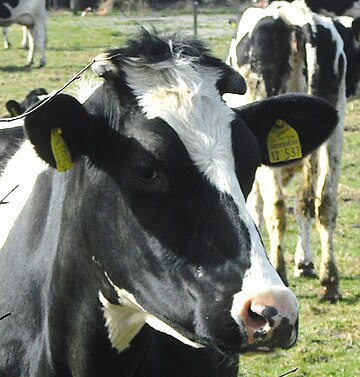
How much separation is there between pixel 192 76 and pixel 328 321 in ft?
14.1

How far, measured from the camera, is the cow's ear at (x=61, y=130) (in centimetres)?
347

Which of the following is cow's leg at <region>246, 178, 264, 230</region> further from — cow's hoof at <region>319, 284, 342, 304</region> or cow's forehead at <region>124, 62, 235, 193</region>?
cow's forehead at <region>124, 62, 235, 193</region>

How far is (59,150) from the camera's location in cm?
349

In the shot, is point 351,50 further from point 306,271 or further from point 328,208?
point 306,271

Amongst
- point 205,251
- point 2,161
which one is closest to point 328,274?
point 2,161

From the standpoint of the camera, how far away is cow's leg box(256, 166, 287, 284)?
8.12 m

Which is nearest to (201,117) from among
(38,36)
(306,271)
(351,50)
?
(306,271)

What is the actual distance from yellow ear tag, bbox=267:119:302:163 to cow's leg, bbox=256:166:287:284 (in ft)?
13.6

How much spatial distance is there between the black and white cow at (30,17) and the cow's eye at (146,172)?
65.2 ft

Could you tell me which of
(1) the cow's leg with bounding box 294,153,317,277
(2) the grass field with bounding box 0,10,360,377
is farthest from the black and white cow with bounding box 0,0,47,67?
(1) the cow's leg with bounding box 294,153,317,277

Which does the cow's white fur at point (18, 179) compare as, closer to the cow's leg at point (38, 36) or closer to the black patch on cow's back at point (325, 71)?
the black patch on cow's back at point (325, 71)

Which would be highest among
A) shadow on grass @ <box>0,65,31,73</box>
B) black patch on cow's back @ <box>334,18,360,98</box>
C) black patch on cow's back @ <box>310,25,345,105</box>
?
black patch on cow's back @ <box>310,25,345,105</box>

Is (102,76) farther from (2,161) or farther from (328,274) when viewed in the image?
(328,274)

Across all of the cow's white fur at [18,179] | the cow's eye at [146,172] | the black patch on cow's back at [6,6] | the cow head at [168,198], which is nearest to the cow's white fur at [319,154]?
the cow's white fur at [18,179]
